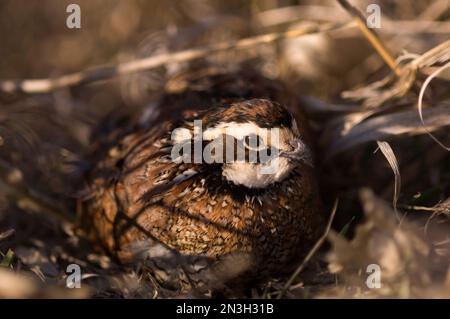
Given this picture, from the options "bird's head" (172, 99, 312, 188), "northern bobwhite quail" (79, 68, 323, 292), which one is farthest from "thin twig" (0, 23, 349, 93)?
"bird's head" (172, 99, 312, 188)

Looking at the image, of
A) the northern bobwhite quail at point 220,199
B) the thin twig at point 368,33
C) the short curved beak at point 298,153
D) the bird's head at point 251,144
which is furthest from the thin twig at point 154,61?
the short curved beak at point 298,153

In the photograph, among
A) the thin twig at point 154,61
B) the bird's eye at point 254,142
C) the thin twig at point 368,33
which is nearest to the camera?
the bird's eye at point 254,142

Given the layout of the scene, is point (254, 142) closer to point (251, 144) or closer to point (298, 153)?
point (251, 144)

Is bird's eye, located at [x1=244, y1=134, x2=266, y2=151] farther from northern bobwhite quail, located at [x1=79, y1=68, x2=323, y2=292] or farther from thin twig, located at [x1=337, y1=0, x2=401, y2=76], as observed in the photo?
thin twig, located at [x1=337, y1=0, x2=401, y2=76]

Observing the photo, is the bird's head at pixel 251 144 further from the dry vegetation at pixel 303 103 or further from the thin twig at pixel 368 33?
the thin twig at pixel 368 33

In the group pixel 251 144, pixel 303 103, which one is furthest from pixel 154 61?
pixel 251 144
